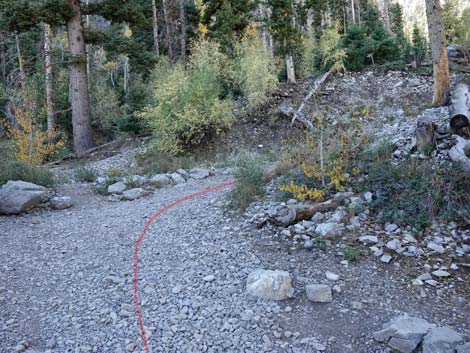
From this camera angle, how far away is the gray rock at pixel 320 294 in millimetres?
3602

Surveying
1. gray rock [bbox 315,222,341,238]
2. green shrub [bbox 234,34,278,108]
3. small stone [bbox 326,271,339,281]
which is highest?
green shrub [bbox 234,34,278,108]

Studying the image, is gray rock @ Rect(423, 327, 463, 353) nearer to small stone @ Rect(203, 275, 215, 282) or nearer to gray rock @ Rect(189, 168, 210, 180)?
small stone @ Rect(203, 275, 215, 282)

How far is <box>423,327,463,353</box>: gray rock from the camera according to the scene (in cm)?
273

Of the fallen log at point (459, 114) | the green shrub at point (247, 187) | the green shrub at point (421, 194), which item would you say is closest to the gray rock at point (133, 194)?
the green shrub at point (247, 187)

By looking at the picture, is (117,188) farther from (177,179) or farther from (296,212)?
(296,212)

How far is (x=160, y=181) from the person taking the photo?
319 inches

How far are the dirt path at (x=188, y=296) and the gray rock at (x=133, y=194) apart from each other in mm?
1694

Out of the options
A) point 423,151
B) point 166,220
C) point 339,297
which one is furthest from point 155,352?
point 423,151

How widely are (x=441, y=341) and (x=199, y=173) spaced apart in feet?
20.8

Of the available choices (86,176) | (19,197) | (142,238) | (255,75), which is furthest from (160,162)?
(142,238)

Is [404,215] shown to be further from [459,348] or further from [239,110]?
[239,110]

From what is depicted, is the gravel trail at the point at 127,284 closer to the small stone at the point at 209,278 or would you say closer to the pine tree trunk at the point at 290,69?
the small stone at the point at 209,278

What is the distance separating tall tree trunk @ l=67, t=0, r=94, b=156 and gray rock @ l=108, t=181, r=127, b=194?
5.01 meters

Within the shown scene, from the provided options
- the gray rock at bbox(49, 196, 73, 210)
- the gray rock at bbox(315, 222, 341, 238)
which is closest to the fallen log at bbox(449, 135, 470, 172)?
the gray rock at bbox(315, 222, 341, 238)
